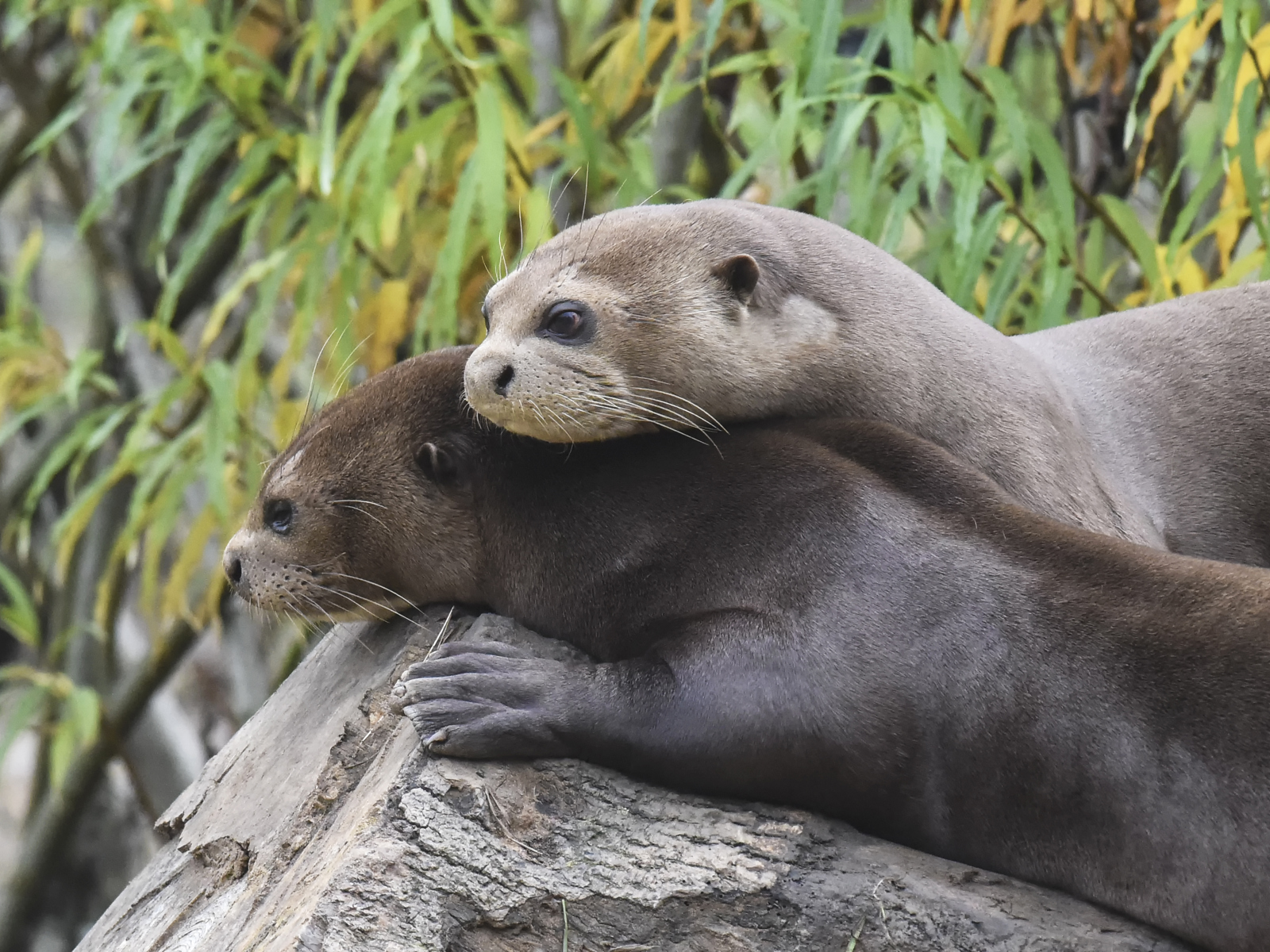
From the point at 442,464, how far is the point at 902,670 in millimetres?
776

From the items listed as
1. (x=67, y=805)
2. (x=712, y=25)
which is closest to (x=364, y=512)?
(x=712, y=25)

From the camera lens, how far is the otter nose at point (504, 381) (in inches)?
83.0

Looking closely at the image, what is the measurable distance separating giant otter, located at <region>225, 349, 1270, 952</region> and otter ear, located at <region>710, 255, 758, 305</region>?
0.23 m

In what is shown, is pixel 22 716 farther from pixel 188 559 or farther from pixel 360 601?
pixel 360 601

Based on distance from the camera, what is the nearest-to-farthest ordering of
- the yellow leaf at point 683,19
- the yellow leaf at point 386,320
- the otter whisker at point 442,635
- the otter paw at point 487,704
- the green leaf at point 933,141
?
the otter paw at point 487,704, the otter whisker at point 442,635, the green leaf at point 933,141, the yellow leaf at point 683,19, the yellow leaf at point 386,320

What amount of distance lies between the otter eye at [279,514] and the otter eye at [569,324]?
485 millimetres

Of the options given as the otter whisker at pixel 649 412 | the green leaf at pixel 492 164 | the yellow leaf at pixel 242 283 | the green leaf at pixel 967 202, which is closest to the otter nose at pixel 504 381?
the otter whisker at pixel 649 412

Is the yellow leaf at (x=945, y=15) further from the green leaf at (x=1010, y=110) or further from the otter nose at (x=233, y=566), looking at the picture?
the otter nose at (x=233, y=566)

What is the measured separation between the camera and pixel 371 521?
228 centimetres

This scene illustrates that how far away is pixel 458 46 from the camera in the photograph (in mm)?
3498

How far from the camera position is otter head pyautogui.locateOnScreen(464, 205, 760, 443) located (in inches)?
83.4

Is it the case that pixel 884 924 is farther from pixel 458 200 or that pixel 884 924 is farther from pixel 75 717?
pixel 75 717

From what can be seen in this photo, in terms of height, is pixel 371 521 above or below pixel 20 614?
above

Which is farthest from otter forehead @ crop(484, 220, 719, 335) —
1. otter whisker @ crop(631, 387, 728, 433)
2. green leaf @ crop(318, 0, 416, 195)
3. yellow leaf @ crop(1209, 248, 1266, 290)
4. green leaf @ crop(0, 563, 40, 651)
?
green leaf @ crop(0, 563, 40, 651)
